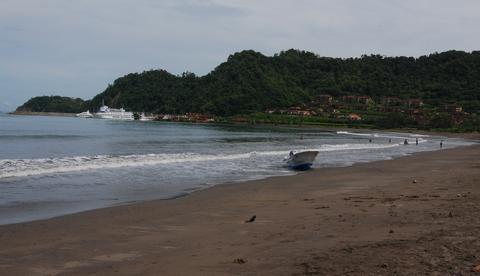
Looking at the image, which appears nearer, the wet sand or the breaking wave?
the wet sand

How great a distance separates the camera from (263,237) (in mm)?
10469

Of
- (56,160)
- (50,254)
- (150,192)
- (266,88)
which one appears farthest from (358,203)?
(266,88)

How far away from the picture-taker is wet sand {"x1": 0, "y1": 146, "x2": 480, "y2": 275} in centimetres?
783

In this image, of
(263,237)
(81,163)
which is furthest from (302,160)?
(263,237)

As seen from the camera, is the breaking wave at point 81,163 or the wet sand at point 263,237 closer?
the wet sand at point 263,237

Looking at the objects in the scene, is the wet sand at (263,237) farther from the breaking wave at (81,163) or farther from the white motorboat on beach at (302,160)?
the white motorboat on beach at (302,160)

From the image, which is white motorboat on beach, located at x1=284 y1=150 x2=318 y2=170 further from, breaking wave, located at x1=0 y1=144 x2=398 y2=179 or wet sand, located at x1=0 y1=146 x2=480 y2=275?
wet sand, located at x1=0 y1=146 x2=480 y2=275

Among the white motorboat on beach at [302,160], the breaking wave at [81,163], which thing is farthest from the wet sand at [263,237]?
the white motorboat on beach at [302,160]

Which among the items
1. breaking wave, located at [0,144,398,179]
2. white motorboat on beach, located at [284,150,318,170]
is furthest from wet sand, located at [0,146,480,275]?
white motorboat on beach, located at [284,150,318,170]

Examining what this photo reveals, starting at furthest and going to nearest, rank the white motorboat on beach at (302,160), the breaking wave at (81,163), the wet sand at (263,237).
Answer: the white motorboat on beach at (302,160) → the breaking wave at (81,163) → the wet sand at (263,237)

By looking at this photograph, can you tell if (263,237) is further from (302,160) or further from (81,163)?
(81,163)

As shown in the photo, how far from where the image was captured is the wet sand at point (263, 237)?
25.7 ft

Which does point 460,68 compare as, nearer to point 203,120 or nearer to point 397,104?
point 397,104

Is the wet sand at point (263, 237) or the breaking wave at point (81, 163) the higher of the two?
the wet sand at point (263, 237)
